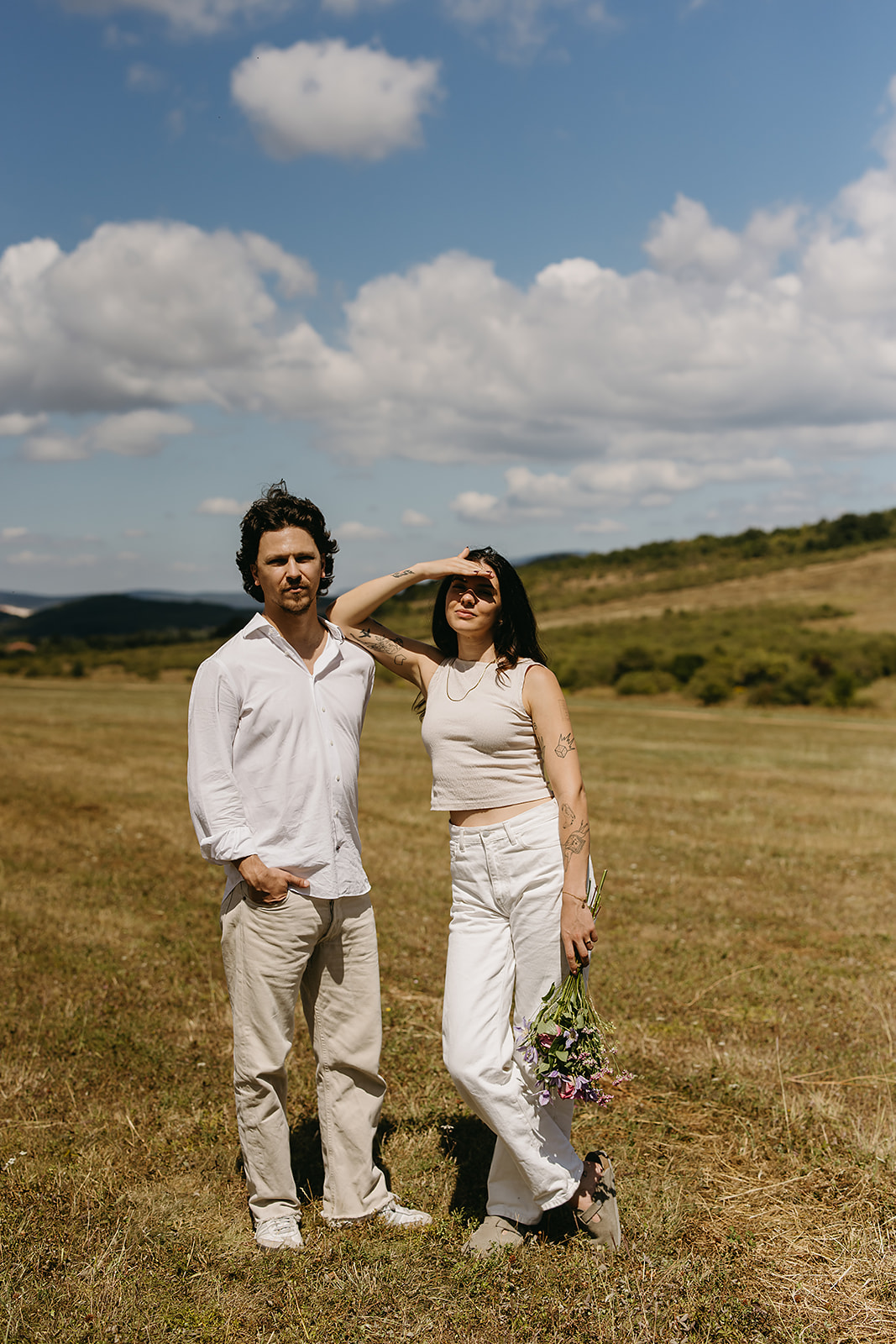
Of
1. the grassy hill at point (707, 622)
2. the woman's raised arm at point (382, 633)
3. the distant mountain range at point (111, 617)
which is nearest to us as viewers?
the woman's raised arm at point (382, 633)

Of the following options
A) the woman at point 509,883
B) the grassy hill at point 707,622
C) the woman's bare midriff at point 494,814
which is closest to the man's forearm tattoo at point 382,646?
the woman at point 509,883

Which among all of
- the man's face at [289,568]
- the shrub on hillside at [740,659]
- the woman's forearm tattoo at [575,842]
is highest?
the man's face at [289,568]

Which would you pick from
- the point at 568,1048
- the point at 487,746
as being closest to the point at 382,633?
the point at 487,746

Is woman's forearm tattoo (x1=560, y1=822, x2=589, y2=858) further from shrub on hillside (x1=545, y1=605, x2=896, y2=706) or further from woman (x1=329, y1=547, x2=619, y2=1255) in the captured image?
shrub on hillside (x1=545, y1=605, x2=896, y2=706)

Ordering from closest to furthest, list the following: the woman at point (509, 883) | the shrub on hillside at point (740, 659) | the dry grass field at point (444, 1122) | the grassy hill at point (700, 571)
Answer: the dry grass field at point (444, 1122) → the woman at point (509, 883) → the shrub on hillside at point (740, 659) → the grassy hill at point (700, 571)

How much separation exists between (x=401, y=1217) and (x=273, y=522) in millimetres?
2870

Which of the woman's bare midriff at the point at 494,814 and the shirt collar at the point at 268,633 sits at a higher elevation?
the shirt collar at the point at 268,633

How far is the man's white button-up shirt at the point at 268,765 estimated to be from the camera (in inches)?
142

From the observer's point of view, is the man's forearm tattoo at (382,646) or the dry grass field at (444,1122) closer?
the dry grass field at (444,1122)

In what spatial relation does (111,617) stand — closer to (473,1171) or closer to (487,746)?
(473,1171)

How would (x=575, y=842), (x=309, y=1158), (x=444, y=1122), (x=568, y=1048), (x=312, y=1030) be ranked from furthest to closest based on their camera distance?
(x=444, y=1122)
(x=309, y=1158)
(x=312, y=1030)
(x=575, y=842)
(x=568, y=1048)

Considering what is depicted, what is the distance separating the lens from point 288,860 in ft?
11.9

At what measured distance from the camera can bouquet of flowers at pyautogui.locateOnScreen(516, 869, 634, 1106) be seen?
11.5 ft

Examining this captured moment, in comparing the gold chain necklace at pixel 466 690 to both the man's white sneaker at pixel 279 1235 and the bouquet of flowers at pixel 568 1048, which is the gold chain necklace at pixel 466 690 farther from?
the man's white sneaker at pixel 279 1235
